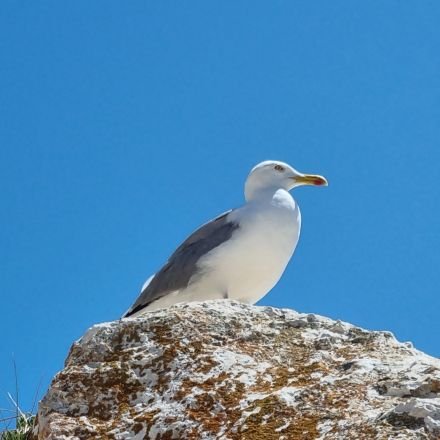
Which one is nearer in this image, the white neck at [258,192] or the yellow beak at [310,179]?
the white neck at [258,192]

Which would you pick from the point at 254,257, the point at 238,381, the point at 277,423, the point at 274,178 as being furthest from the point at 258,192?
the point at 277,423

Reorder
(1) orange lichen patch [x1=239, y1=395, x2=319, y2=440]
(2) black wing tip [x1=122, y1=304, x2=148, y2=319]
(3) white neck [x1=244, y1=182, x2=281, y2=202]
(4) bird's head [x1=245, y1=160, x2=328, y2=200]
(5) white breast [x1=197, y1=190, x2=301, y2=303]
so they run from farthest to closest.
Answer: (4) bird's head [x1=245, y1=160, x2=328, y2=200] → (3) white neck [x1=244, y1=182, x2=281, y2=202] → (2) black wing tip [x1=122, y1=304, x2=148, y2=319] → (5) white breast [x1=197, y1=190, x2=301, y2=303] → (1) orange lichen patch [x1=239, y1=395, x2=319, y2=440]

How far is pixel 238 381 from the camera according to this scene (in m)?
4.32

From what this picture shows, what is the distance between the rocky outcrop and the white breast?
161 inches

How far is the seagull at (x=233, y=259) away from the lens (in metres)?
9.33

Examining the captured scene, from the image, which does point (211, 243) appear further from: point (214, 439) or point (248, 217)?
point (214, 439)

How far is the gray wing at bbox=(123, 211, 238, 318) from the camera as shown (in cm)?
950

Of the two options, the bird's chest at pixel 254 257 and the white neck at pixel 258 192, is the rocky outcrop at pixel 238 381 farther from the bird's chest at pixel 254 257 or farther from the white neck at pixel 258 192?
the white neck at pixel 258 192

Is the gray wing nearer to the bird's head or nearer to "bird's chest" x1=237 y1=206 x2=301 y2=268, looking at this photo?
"bird's chest" x1=237 y1=206 x2=301 y2=268

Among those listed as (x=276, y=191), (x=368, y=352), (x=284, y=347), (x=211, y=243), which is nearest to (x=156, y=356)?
(x=284, y=347)

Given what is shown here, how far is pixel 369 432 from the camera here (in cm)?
361

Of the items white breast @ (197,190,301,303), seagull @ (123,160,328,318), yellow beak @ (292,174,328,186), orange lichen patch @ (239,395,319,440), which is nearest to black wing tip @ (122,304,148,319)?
seagull @ (123,160,328,318)

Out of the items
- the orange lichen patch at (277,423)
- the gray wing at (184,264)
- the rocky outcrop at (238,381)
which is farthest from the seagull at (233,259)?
the orange lichen patch at (277,423)

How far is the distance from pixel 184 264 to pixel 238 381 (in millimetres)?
5341
